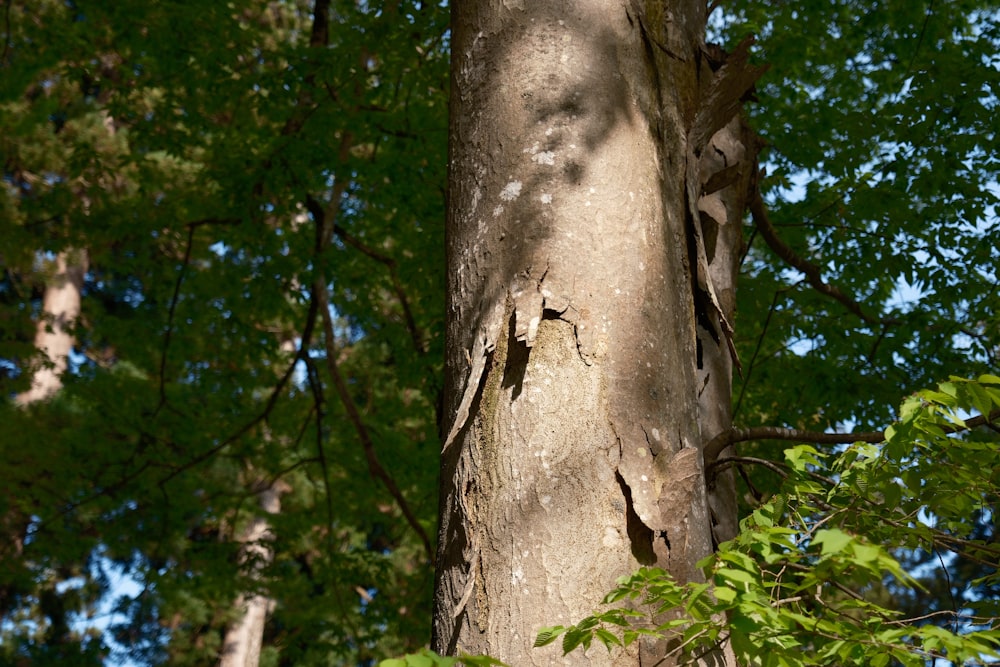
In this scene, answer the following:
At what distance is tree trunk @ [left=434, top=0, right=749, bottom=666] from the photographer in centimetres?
157

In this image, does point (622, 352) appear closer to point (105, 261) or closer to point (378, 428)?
point (378, 428)

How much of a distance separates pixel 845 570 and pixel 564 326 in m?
0.67

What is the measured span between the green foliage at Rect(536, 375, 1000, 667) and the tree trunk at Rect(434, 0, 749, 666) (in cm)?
9

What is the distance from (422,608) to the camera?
8820 millimetres

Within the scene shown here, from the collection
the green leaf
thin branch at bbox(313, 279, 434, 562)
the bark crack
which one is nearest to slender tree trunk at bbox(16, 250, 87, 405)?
thin branch at bbox(313, 279, 434, 562)

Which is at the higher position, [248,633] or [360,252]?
[360,252]

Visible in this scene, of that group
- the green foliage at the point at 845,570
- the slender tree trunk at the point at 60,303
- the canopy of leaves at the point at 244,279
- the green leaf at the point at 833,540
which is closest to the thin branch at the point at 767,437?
the green foliage at the point at 845,570

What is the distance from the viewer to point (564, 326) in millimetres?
1707

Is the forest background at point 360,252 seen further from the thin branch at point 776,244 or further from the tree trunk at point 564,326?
the tree trunk at point 564,326

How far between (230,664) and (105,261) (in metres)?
8.23

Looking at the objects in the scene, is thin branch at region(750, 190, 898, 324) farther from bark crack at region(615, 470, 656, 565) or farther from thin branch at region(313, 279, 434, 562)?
thin branch at region(313, 279, 434, 562)

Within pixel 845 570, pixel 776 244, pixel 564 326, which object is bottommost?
pixel 845 570

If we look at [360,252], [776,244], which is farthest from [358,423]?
[776,244]

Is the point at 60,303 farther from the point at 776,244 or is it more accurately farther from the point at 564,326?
the point at 564,326
